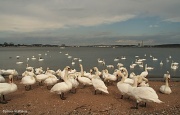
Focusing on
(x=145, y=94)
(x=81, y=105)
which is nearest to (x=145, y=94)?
(x=145, y=94)

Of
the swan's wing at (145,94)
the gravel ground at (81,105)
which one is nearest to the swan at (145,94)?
the swan's wing at (145,94)

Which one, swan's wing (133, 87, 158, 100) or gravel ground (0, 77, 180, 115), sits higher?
swan's wing (133, 87, 158, 100)

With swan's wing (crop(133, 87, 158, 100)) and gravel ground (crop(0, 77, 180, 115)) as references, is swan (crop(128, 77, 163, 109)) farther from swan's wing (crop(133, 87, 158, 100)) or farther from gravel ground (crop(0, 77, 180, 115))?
gravel ground (crop(0, 77, 180, 115))

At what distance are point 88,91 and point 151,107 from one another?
4556 millimetres

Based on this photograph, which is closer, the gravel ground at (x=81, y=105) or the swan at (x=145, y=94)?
the swan at (x=145, y=94)

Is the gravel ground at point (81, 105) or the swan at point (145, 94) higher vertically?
the swan at point (145, 94)

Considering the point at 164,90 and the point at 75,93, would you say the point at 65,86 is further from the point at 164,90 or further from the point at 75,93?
the point at 164,90

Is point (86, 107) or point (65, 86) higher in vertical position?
point (65, 86)

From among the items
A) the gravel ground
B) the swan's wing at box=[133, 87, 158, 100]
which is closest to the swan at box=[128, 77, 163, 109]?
the swan's wing at box=[133, 87, 158, 100]

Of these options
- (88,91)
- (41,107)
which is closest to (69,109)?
(41,107)

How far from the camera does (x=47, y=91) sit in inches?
564

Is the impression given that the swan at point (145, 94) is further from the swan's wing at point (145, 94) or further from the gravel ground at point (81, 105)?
the gravel ground at point (81, 105)

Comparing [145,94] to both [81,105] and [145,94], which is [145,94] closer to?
[145,94]

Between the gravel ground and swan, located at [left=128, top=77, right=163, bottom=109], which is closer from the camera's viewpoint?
swan, located at [left=128, top=77, right=163, bottom=109]
